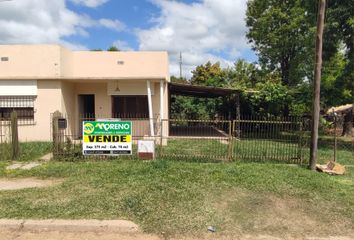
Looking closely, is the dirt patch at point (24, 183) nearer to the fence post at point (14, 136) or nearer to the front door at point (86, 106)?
the fence post at point (14, 136)

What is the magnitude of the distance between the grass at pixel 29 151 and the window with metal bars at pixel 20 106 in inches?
89.3

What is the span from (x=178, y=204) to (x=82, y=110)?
13.6 meters

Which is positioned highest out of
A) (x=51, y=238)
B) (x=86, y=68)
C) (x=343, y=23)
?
(x=343, y=23)

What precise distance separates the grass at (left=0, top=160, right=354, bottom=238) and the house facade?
6.55m

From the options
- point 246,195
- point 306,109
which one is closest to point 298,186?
point 246,195

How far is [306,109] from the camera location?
28312 millimetres

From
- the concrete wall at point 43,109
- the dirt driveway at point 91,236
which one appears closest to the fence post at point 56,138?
the concrete wall at point 43,109

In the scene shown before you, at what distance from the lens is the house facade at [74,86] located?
16.3 m

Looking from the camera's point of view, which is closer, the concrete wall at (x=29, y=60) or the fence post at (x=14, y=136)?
the fence post at (x=14, y=136)

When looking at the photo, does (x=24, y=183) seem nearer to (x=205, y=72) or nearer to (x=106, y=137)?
(x=106, y=137)

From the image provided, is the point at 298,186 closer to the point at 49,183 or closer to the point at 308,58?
the point at 49,183

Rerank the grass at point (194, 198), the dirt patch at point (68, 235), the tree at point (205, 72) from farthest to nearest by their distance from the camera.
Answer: the tree at point (205, 72) → the grass at point (194, 198) → the dirt patch at point (68, 235)

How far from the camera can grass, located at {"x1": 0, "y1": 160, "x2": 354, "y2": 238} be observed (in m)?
6.12

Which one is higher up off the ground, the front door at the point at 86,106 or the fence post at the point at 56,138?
the front door at the point at 86,106
